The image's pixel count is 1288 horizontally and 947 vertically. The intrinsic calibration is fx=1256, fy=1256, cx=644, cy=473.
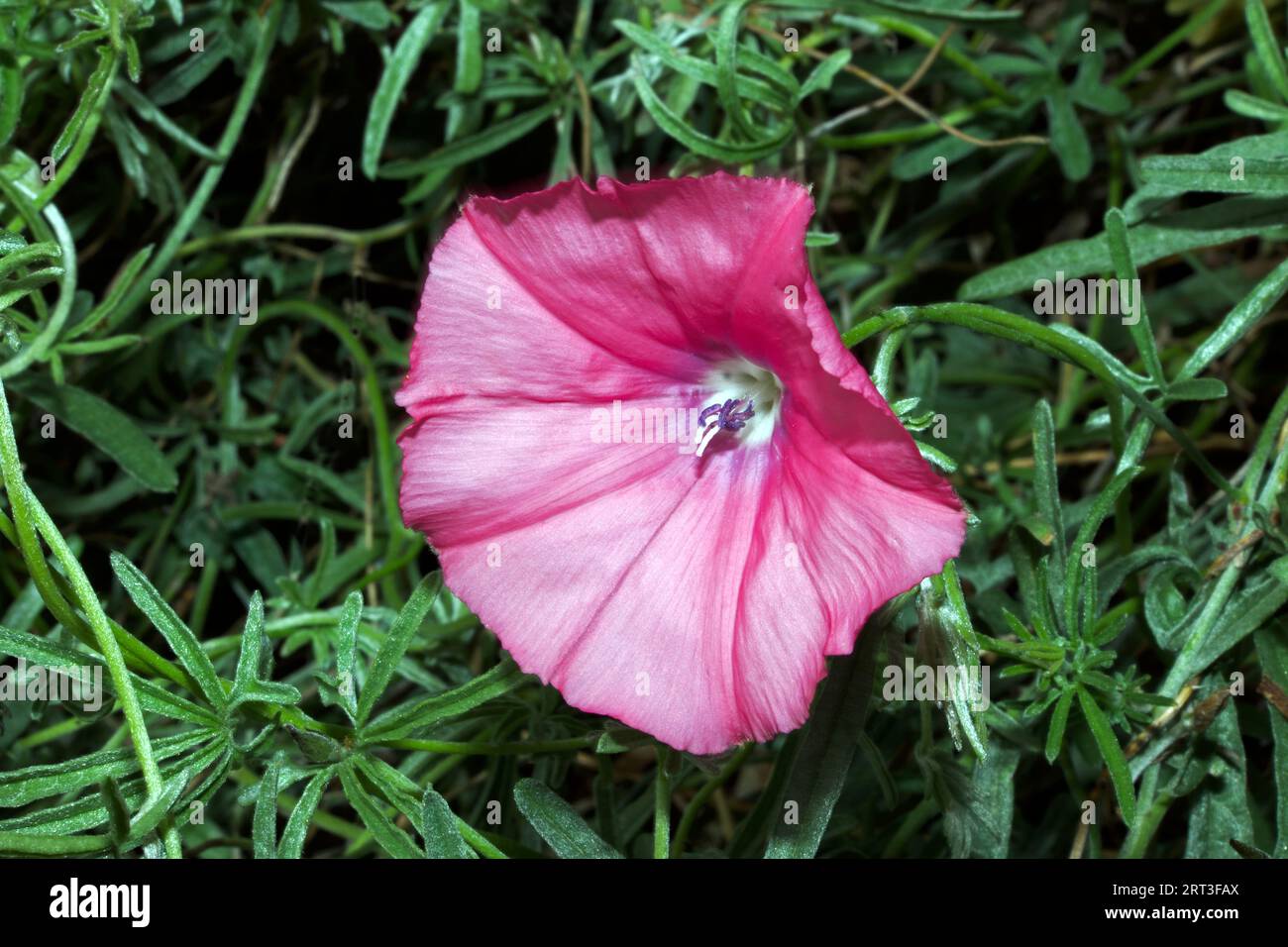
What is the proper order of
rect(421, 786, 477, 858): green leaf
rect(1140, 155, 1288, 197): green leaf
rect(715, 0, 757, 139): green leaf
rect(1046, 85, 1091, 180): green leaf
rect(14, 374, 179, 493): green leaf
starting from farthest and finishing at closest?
rect(1046, 85, 1091, 180): green leaf → rect(14, 374, 179, 493): green leaf → rect(715, 0, 757, 139): green leaf → rect(1140, 155, 1288, 197): green leaf → rect(421, 786, 477, 858): green leaf

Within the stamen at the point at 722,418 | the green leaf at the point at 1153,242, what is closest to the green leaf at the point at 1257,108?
the green leaf at the point at 1153,242

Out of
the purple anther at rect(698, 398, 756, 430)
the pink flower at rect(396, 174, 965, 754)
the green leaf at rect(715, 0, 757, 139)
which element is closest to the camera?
the pink flower at rect(396, 174, 965, 754)

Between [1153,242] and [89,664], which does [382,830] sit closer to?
[89,664]

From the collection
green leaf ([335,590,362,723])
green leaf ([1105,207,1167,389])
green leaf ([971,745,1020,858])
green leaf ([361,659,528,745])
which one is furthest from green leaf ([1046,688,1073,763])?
green leaf ([335,590,362,723])

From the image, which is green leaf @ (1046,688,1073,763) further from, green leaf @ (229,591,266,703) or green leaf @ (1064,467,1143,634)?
green leaf @ (229,591,266,703)

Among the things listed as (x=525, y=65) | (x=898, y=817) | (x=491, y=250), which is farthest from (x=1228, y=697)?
(x=525, y=65)

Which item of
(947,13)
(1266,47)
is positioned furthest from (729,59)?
(1266,47)
